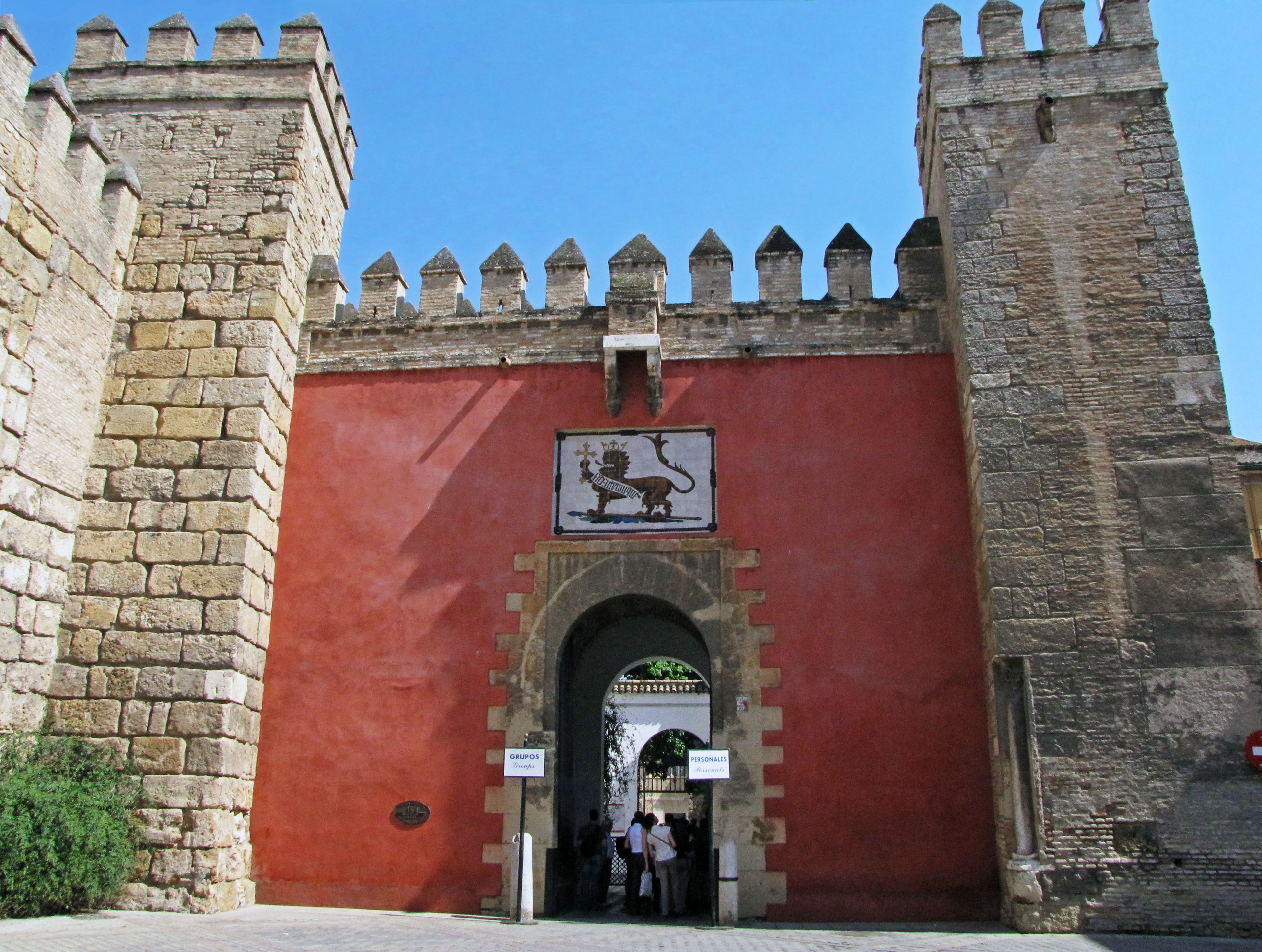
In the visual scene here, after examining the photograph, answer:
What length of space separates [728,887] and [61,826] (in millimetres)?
4238

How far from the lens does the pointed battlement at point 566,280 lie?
8953 mm

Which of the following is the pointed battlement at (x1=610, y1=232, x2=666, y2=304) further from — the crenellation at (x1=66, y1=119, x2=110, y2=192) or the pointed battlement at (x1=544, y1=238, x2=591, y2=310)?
the crenellation at (x1=66, y1=119, x2=110, y2=192)

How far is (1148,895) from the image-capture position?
6.43m

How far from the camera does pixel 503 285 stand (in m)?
8.94

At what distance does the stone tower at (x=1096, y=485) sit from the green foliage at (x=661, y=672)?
1484 cm

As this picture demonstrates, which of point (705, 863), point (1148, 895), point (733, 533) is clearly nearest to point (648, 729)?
point (705, 863)

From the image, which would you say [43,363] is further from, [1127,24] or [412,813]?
[1127,24]

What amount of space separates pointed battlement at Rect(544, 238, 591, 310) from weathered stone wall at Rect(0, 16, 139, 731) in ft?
11.7

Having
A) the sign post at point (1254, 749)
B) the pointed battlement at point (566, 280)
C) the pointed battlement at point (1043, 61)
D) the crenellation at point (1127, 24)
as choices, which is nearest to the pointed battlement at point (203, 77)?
the pointed battlement at point (566, 280)

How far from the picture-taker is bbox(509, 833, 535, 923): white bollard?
697 cm

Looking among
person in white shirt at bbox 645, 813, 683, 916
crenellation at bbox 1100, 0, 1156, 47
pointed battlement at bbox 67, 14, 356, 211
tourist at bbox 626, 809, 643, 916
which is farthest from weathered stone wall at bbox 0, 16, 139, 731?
crenellation at bbox 1100, 0, 1156, 47

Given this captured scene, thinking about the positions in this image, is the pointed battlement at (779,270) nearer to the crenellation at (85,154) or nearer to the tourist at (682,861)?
the tourist at (682,861)

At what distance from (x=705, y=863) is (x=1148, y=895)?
176 inches

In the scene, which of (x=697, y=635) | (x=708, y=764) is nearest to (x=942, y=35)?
(x=697, y=635)
